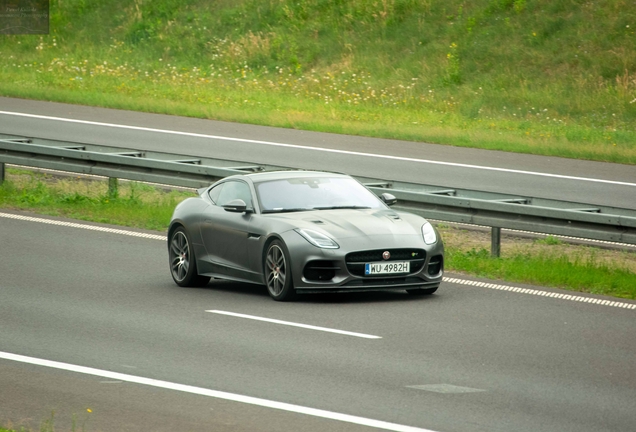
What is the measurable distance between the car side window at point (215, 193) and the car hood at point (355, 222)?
1.40 m

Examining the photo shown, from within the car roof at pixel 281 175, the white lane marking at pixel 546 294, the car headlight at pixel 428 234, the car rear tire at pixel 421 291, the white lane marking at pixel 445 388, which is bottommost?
the white lane marking at pixel 546 294

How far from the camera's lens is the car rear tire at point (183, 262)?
45.4 ft

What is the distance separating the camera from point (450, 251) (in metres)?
16.0

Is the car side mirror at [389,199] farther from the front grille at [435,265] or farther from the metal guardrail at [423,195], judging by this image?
the metal guardrail at [423,195]

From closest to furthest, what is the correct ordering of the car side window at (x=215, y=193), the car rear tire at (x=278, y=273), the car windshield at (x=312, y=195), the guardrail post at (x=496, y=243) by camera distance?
the car rear tire at (x=278, y=273)
the car windshield at (x=312, y=195)
the car side window at (x=215, y=193)
the guardrail post at (x=496, y=243)

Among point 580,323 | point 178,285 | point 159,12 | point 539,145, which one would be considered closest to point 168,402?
point 580,323

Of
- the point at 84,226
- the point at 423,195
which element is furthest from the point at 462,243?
the point at 84,226

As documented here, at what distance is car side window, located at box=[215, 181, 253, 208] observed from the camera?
13.7m

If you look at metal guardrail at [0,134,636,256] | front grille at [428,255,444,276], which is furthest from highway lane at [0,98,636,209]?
front grille at [428,255,444,276]

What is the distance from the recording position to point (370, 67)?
33438mm

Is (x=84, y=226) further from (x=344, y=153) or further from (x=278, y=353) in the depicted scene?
(x=278, y=353)

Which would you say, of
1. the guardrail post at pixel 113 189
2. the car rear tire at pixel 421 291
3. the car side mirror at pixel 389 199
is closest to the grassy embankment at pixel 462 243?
the guardrail post at pixel 113 189

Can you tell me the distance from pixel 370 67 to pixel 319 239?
21592mm

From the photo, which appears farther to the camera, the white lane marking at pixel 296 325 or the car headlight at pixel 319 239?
the car headlight at pixel 319 239
